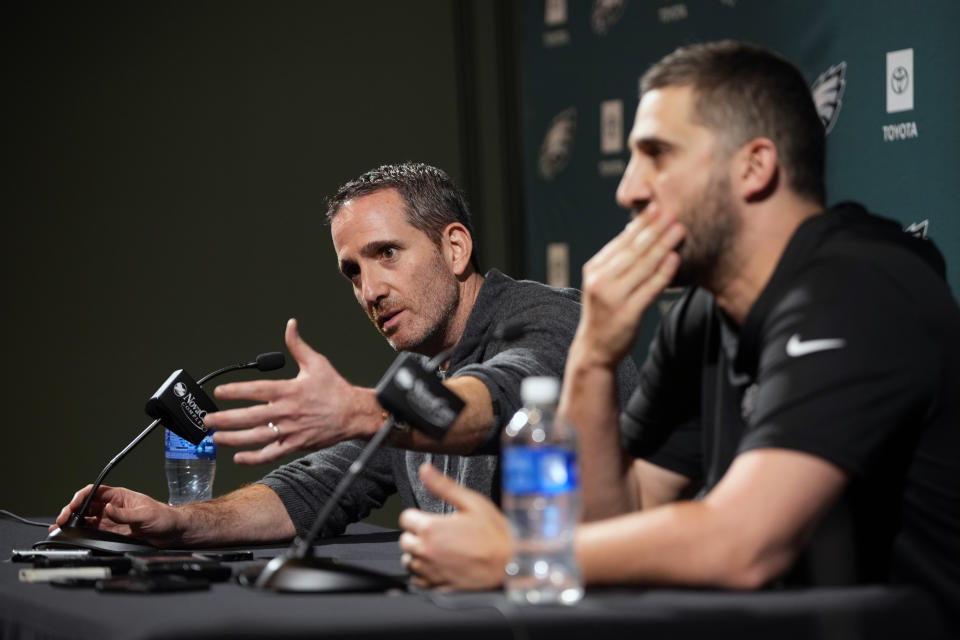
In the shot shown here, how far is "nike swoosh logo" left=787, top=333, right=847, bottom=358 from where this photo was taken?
1389mm

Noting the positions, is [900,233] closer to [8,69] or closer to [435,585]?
[435,585]

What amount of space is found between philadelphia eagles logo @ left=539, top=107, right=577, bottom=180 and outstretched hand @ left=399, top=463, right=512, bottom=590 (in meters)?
2.67

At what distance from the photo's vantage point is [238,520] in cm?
232

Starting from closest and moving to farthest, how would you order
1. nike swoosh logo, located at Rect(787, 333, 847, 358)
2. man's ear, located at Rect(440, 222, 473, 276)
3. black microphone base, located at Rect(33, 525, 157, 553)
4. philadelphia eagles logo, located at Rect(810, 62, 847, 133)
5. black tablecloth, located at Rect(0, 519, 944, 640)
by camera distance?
black tablecloth, located at Rect(0, 519, 944, 640) → nike swoosh logo, located at Rect(787, 333, 847, 358) → black microphone base, located at Rect(33, 525, 157, 553) → man's ear, located at Rect(440, 222, 473, 276) → philadelphia eagles logo, located at Rect(810, 62, 847, 133)

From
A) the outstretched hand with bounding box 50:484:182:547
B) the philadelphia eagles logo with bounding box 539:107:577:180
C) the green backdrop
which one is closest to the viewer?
the outstretched hand with bounding box 50:484:182:547

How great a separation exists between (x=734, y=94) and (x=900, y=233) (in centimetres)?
29

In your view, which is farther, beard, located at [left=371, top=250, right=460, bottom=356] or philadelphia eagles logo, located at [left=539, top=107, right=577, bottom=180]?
philadelphia eagles logo, located at [left=539, top=107, right=577, bottom=180]

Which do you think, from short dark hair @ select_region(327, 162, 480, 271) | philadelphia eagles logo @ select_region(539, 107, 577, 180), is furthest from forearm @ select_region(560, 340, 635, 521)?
philadelphia eagles logo @ select_region(539, 107, 577, 180)

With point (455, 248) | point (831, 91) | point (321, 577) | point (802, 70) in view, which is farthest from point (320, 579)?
point (802, 70)

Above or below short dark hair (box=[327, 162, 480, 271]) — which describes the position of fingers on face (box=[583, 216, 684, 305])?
below

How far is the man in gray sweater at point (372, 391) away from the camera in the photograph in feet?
5.49

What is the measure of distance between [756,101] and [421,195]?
1.27 metres

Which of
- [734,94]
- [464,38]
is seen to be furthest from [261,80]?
[734,94]

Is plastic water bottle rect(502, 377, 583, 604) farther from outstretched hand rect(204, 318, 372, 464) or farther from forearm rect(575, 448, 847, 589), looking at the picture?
outstretched hand rect(204, 318, 372, 464)
